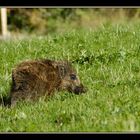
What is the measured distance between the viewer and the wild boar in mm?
8688

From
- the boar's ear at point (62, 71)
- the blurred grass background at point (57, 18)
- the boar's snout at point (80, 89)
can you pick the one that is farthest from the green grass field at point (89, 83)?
the blurred grass background at point (57, 18)

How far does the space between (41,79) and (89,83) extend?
30.0 inches

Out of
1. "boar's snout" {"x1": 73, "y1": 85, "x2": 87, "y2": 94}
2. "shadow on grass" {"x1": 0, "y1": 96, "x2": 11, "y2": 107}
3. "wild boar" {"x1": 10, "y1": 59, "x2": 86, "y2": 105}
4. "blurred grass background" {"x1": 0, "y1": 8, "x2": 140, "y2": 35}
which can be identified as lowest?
"shadow on grass" {"x1": 0, "y1": 96, "x2": 11, "y2": 107}

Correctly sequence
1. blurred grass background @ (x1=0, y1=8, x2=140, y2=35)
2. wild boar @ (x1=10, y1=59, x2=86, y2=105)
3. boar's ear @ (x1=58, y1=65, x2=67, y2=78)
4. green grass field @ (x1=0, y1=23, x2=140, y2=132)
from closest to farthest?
green grass field @ (x1=0, y1=23, x2=140, y2=132), wild boar @ (x1=10, y1=59, x2=86, y2=105), boar's ear @ (x1=58, y1=65, x2=67, y2=78), blurred grass background @ (x1=0, y1=8, x2=140, y2=35)

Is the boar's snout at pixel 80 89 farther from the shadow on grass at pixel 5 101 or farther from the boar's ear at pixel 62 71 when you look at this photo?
the shadow on grass at pixel 5 101

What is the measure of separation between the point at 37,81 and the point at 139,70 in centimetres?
169

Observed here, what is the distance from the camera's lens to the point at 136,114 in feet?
24.1

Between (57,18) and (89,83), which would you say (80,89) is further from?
(57,18)

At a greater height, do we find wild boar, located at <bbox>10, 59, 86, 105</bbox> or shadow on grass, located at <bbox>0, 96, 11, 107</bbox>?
wild boar, located at <bbox>10, 59, 86, 105</bbox>

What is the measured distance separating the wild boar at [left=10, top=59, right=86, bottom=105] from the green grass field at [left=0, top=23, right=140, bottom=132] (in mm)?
179

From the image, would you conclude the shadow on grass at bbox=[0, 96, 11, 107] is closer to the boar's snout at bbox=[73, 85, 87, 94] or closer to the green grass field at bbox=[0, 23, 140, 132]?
the green grass field at bbox=[0, 23, 140, 132]

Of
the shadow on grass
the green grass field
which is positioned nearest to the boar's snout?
the green grass field

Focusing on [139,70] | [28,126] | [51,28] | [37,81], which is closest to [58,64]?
[37,81]
